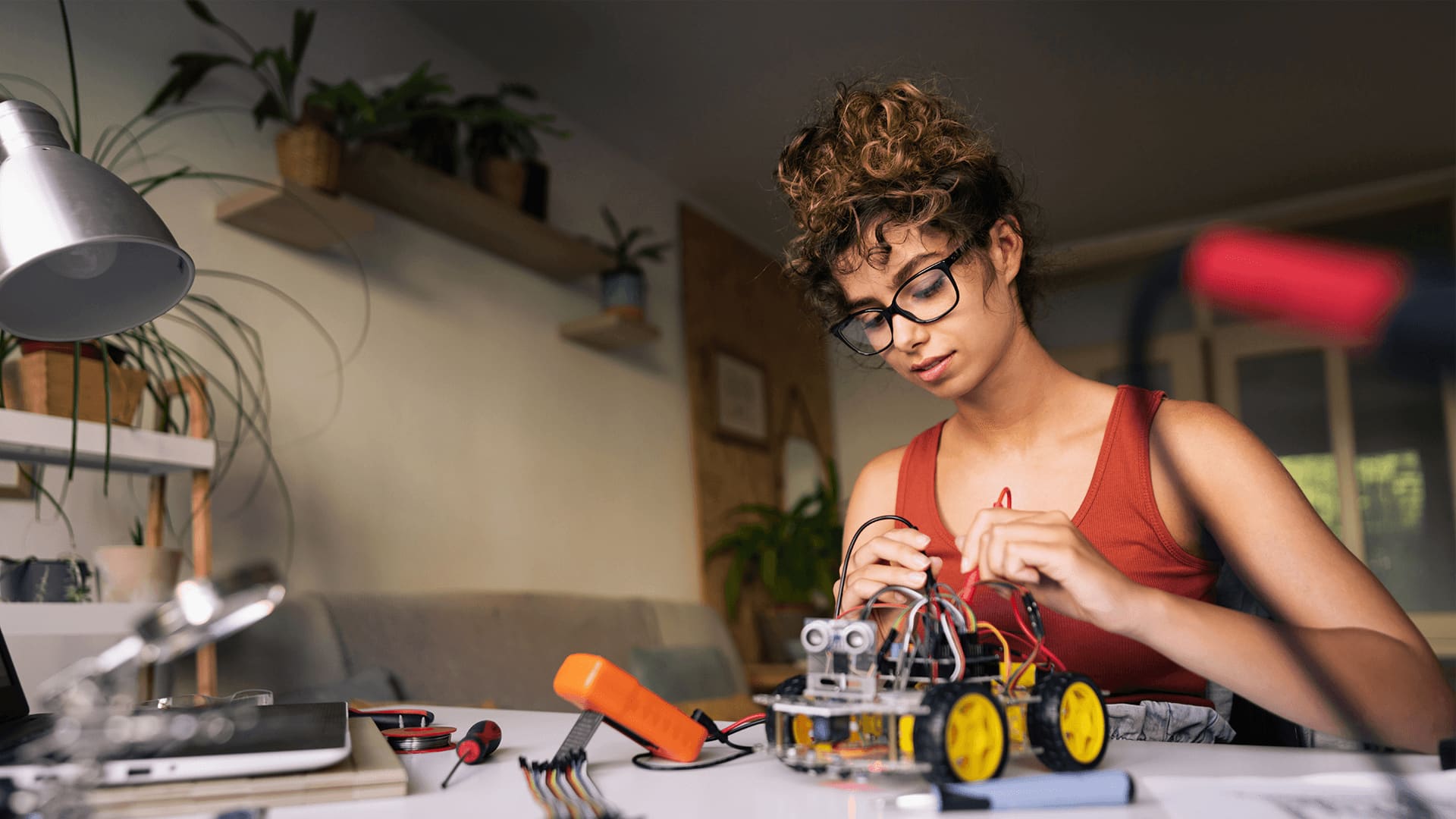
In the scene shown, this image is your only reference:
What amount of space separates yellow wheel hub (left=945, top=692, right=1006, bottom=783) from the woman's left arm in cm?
17

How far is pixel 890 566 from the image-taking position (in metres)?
0.91

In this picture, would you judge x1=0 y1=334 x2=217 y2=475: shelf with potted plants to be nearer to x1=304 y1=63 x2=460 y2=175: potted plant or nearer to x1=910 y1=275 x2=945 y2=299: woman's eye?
x1=304 y1=63 x2=460 y2=175: potted plant

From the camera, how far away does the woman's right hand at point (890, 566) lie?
88 cm

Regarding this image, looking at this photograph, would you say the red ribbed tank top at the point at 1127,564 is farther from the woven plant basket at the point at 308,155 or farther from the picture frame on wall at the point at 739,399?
the picture frame on wall at the point at 739,399

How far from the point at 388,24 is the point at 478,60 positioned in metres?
0.43

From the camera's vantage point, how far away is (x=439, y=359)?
2.98 m

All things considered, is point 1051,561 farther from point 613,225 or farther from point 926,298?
point 613,225

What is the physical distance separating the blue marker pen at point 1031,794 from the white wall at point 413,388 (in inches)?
76.2

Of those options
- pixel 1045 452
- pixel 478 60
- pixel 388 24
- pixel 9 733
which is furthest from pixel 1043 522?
pixel 478 60

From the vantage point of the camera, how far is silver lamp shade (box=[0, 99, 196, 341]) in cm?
72

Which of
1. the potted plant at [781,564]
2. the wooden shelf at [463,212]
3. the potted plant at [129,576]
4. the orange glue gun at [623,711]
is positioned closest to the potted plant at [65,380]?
the potted plant at [129,576]

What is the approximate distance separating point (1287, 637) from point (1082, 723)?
32 cm

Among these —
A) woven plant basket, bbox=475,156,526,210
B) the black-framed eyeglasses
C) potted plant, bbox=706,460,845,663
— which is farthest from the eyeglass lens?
potted plant, bbox=706,460,845,663

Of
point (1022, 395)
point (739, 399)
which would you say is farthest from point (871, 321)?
point (739, 399)
